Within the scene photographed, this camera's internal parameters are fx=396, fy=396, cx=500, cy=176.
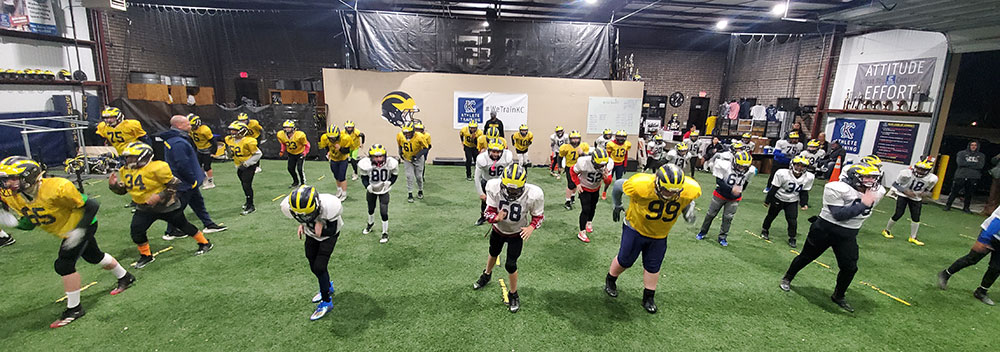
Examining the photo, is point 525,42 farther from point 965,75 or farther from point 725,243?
point 965,75

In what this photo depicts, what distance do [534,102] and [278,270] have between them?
12553 mm

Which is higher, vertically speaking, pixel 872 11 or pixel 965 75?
pixel 872 11

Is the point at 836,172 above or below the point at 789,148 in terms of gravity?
below

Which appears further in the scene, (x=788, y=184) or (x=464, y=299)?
(x=788, y=184)

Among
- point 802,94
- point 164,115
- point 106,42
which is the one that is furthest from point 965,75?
point 106,42

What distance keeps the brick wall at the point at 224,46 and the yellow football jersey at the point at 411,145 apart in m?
12.9

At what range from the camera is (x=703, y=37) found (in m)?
21.2

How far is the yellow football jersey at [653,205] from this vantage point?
4.49m

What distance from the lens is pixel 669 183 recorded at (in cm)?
417

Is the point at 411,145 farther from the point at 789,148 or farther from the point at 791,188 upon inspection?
the point at 789,148

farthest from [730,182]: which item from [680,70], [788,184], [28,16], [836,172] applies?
[28,16]

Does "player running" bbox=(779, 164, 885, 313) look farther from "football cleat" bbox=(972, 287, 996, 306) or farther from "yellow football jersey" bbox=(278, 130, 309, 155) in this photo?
"yellow football jersey" bbox=(278, 130, 309, 155)

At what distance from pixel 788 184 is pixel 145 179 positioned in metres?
10.2

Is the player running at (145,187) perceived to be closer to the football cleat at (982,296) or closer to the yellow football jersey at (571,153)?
the yellow football jersey at (571,153)
